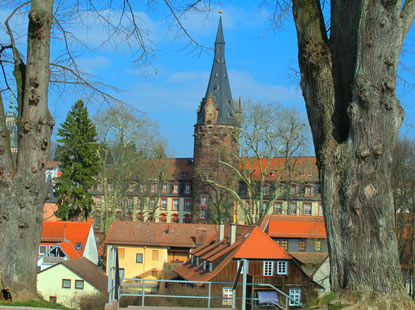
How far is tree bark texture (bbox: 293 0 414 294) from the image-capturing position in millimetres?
4918

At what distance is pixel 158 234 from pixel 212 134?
18.7 meters

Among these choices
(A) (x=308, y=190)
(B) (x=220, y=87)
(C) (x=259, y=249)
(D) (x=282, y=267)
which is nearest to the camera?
(D) (x=282, y=267)

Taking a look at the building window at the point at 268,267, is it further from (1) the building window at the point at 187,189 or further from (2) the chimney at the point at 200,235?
(1) the building window at the point at 187,189

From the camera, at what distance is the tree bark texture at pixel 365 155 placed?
4918 millimetres

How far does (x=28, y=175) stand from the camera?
618 cm

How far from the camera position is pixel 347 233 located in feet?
16.4

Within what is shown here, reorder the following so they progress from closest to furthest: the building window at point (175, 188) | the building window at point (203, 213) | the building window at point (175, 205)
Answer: the building window at point (203, 213)
the building window at point (175, 205)
the building window at point (175, 188)

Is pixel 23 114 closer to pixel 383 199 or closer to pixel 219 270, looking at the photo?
pixel 383 199

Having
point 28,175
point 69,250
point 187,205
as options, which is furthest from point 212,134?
point 28,175

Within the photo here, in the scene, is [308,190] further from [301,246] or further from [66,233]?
[66,233]

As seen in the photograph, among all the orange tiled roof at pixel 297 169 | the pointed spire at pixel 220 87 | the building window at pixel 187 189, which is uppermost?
the pointed spire at pixel 220 87

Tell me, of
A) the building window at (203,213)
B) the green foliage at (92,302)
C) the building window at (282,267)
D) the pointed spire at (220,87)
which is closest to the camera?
the green foliage at (92,302)

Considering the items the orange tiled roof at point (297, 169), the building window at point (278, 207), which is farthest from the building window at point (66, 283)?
the building window at point (278, 207)

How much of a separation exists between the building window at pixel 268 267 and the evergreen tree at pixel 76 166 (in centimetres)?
1907
